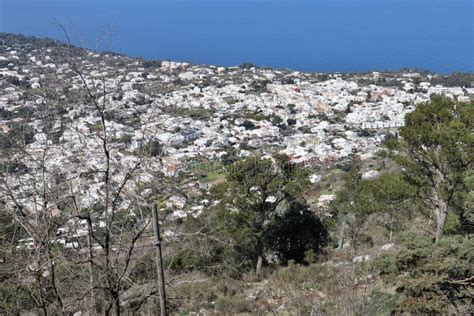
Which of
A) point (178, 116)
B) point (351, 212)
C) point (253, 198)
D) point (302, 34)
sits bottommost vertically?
point (351, 212)

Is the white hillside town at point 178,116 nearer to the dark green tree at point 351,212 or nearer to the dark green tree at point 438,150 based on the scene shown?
the dark green tree at point 438,150

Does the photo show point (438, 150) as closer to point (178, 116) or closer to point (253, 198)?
point (178, 116)

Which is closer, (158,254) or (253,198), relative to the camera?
(158,254)

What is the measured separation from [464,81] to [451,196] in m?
36.9

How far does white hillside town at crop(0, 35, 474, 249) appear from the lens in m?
3.00

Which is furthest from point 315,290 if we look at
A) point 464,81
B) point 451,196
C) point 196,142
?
point 464,81

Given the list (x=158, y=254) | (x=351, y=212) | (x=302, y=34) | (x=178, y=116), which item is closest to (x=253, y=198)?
(x=351, y=212)

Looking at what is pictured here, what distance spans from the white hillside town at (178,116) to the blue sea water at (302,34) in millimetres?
10234

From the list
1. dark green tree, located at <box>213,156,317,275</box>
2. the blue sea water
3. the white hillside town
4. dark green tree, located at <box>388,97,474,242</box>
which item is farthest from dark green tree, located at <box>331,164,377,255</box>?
the blue sea water

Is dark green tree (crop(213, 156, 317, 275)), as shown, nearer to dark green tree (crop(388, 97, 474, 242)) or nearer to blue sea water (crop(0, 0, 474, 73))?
dark green tree (crop(388, 97, 474, 242))

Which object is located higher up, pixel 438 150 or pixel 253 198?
pixel 438 150

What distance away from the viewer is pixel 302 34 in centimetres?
7000

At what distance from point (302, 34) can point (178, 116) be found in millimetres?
68162

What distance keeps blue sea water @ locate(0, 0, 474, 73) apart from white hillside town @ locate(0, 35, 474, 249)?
33.6ft
